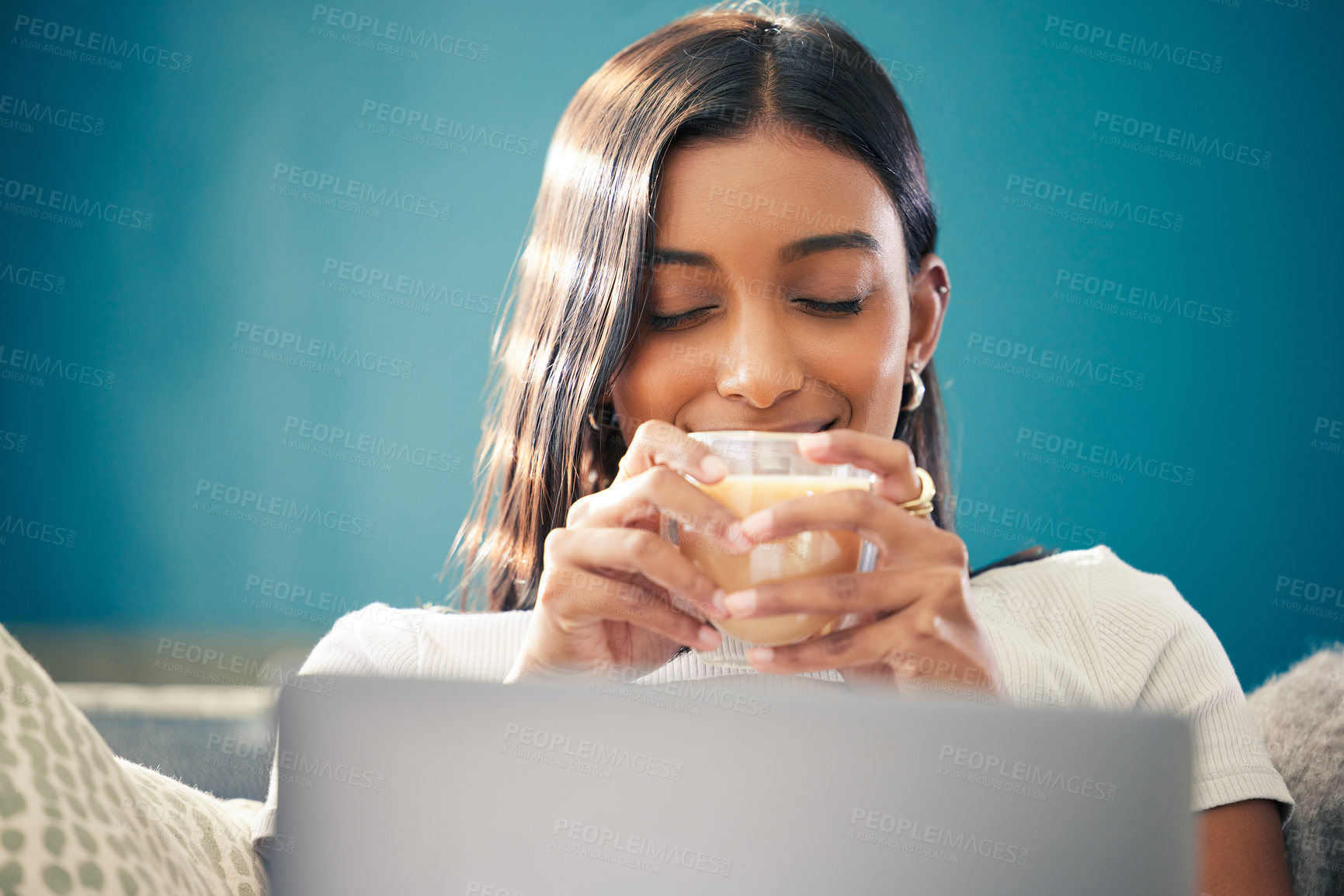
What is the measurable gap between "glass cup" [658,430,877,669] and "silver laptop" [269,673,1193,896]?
0.35m

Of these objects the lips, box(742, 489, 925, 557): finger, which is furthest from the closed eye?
box(742, 489, 925, 557): finger

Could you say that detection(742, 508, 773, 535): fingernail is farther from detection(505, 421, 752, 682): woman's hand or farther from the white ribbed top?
the white ribbed top

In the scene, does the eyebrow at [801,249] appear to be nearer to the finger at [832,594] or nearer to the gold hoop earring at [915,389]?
the gold hoop earring at [915,389]

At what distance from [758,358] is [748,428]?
114 millimetres

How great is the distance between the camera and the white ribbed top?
4.46 ft

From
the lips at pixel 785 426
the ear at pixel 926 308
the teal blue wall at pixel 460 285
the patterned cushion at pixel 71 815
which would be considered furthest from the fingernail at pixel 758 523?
the teal blue wall at pixel 460 285

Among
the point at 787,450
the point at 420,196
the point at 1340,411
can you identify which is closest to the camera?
the point at 787,450

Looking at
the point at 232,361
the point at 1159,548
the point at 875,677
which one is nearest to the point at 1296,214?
the point at 1159,548

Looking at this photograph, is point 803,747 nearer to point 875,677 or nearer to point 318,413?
point 875,677

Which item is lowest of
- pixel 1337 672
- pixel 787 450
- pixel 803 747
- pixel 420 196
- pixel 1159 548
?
pixel 803 747

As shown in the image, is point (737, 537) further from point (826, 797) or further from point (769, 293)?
point (769, 293)

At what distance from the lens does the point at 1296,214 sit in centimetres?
354

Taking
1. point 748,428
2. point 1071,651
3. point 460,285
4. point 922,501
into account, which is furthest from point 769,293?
point 460,285

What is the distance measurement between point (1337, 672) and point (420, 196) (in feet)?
12.2
